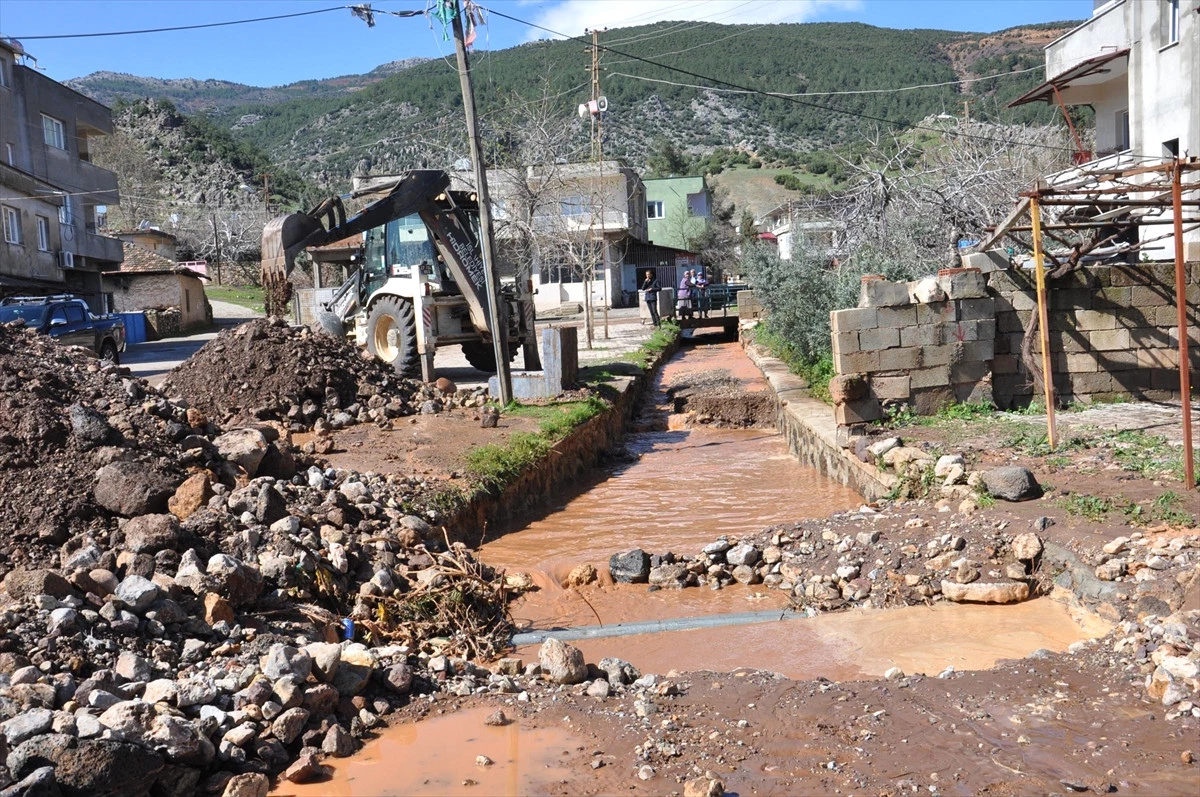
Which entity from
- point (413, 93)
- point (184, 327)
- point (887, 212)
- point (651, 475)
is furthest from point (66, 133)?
point (413, 93)

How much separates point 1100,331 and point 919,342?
89.9 inches

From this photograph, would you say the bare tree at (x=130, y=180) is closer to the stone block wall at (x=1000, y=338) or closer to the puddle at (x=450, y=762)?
the stone block wall at (x=1000, y=338)

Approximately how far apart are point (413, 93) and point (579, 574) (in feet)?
281

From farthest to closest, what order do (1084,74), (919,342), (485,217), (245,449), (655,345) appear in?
(1084,74)
(655,345)
(485,217)
(919,342)
(245,449)

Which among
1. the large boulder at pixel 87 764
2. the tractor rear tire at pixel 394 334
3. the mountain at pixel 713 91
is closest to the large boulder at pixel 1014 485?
the large boulder at pixel 87 764

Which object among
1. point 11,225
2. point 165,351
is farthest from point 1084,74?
point 11,225

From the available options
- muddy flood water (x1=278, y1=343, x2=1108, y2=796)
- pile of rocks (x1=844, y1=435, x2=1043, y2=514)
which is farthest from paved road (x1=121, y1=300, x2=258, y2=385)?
pile of rocks (x1=844, y1=435, x2=1043, y2=514)

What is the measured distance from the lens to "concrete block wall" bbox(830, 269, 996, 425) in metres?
11.5

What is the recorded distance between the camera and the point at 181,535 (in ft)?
21.9

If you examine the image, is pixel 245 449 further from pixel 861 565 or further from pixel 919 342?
pixel 919 342

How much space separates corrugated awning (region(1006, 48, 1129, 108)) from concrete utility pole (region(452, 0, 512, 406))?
824 inches

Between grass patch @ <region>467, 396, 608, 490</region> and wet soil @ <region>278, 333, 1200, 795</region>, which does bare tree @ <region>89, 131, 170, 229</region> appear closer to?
grass patch @ <region>467, 396, 608, 490</region>

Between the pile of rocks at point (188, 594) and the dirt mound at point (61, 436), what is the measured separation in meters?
0.02

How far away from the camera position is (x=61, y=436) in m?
7.70
